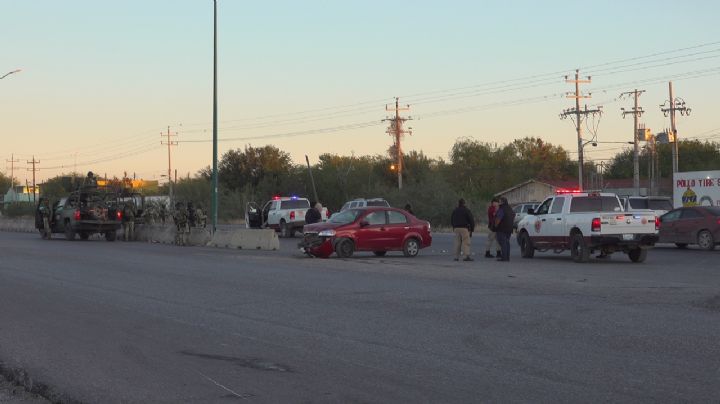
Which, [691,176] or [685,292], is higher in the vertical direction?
[691,176]

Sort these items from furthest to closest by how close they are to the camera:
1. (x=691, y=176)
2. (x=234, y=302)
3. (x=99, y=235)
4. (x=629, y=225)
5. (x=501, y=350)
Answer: (x=99, y=235), (x=691, y=176), (x=629, y=225), (x=234, y=302), (x=501, y=350)

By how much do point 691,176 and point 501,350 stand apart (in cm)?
3470

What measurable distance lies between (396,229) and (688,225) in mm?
9738

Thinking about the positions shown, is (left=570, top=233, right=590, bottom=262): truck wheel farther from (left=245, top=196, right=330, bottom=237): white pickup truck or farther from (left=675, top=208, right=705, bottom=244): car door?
(left=245, top=196, right=330, bottom=237): white pickup truck

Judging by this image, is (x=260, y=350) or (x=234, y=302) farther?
(x=234, y=302)

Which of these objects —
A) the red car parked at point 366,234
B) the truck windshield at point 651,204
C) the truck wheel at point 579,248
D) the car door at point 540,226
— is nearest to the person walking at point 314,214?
the red car parked at point 366,234

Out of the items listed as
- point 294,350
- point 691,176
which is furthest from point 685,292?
point 691,176

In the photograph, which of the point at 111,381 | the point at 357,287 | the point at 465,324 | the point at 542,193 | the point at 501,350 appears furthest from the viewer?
the point at 542,193

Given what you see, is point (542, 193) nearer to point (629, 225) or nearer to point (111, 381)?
point (629, 225)

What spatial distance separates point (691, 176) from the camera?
1662 inches

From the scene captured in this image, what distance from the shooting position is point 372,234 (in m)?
27.2

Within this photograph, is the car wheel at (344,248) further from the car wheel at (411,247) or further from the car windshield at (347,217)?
the car wheel at (411,247)

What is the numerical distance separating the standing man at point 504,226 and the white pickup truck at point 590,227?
1.29 metres

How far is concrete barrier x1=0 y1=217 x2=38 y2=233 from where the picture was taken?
59656mm
